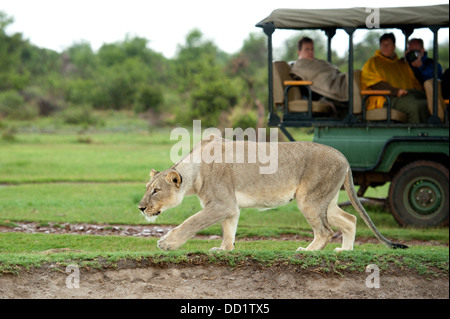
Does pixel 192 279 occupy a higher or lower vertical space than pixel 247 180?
lower

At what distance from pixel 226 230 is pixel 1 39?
5618 cm

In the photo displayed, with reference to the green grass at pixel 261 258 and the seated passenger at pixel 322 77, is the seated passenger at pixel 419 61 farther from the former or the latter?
the green grass at pixel 261 258

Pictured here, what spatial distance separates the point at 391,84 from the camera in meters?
9.23

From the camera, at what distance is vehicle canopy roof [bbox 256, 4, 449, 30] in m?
8.42

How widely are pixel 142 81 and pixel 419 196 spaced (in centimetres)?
4551

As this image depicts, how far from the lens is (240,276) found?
5582 millimetres

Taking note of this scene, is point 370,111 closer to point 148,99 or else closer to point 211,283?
point 211,283

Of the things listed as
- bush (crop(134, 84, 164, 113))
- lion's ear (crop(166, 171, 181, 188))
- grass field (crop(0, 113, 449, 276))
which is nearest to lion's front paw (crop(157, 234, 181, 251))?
grass field (crop(0, 113, 449, 276))

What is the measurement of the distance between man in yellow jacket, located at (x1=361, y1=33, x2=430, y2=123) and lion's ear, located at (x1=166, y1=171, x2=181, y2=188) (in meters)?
4.15

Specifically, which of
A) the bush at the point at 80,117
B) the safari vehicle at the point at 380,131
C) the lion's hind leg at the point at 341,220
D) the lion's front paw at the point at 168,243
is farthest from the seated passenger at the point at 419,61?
the bush at the point at 80,117

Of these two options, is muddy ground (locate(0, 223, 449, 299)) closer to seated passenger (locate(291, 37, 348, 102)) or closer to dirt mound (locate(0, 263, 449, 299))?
dirt mound (locate(0, 263, 449, 299))
